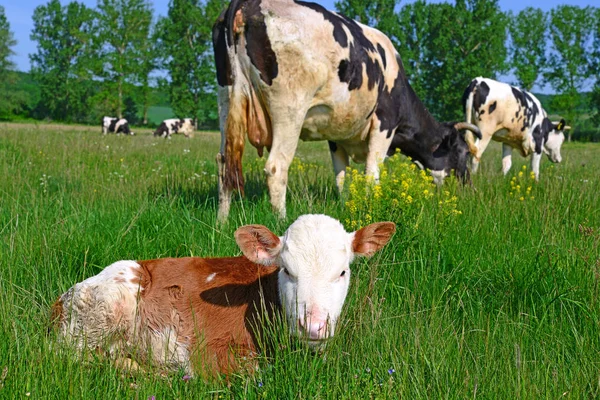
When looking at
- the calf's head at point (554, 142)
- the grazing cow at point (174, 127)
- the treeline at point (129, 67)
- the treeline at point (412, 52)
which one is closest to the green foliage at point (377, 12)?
the treeline at point (412, 52)

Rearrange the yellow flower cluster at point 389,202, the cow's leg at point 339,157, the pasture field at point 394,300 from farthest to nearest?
the cow's leg at point 339,157 → the yellow flower cluster at point 389,202 → the pasture field at point 394,300

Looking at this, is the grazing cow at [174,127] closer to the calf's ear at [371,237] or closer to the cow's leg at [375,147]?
the cow's leg at [375,147]

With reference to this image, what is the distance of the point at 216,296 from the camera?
12.1 ft

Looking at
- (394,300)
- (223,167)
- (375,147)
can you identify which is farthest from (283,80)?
(394,300)

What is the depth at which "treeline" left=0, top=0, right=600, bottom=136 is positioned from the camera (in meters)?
57.2

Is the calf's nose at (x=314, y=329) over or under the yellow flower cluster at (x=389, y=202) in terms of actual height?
under

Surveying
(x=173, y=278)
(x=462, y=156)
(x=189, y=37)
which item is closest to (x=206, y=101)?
(x=189, y=37)

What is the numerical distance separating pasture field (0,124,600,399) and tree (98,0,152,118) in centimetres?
6053

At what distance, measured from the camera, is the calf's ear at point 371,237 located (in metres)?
3.46

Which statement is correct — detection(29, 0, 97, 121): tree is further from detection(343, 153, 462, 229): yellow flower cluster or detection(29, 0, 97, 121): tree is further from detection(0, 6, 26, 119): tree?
detection(343, 153, 462, 229): yellow flower cluster

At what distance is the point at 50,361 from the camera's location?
2.93 m

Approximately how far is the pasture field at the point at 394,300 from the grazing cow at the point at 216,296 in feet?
0.68

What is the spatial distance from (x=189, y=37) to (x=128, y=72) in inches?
303

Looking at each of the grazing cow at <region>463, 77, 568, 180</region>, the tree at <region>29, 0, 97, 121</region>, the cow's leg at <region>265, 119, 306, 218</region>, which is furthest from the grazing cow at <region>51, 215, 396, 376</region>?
the tree at <region>29, 0, 97, 121</region>
